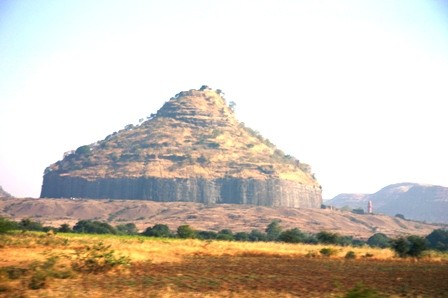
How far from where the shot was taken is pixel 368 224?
169750 millimetres

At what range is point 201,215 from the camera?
509ft

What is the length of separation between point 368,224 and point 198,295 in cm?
15712

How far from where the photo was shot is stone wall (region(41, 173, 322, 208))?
184 m

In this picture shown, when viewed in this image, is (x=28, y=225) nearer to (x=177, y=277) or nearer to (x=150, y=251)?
(x=150, y=251)

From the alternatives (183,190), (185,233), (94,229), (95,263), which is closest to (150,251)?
(95,263)

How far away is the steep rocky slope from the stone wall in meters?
10.6

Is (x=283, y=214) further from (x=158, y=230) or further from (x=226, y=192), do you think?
(x=158, y=230)

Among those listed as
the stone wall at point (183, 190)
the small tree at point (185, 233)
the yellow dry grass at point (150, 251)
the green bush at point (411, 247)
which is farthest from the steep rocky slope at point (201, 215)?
the yellow dry grass at point (150, 251)

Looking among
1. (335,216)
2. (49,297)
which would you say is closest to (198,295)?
(49,297)

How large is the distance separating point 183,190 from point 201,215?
3186cm

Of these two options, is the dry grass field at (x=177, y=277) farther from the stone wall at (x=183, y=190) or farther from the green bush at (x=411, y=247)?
the stone wall at (x=183, y=190)

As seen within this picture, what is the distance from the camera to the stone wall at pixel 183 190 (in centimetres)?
18400

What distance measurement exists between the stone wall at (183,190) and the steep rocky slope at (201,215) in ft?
34.9

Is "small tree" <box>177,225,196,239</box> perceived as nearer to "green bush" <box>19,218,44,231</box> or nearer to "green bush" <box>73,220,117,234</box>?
"green bush" <box>73,220,117,234</box>
